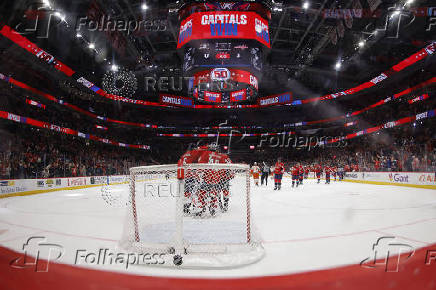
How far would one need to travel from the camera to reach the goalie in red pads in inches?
132

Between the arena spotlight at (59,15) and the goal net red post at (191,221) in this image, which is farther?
the arena spotlight at (59,15)

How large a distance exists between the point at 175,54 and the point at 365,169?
53.9ft

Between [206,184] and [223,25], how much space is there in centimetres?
772

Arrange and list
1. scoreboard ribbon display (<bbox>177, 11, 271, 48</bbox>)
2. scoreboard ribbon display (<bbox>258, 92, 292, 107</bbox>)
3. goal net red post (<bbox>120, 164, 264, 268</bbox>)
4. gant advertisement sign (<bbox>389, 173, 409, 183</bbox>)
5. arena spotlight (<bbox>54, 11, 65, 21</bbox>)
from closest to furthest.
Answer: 1. goal net red post (<bbox>120, 164, 264, 268</bbox>)
2. scoreboard ribbon display (<bbox>177, 11, 271, 48</bbox>)
3. arena spotlight (<bbox>54, 11, 65, 21</bbox>)
4. gant advertisement sign (<bbox>389, 173, 409, 183</bbox>)
5. scoreboard ribbon display (<bbox>258, 92, 292, 107</bbox>)

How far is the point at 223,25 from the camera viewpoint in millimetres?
9469

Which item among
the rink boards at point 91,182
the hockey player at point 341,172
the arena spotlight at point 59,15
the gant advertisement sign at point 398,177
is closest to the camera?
the rink boards at point 91,182

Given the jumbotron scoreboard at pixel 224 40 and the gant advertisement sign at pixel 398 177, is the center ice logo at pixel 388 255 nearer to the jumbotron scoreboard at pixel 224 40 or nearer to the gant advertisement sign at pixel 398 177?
the jumbotron scoreboard at pixel 224 40

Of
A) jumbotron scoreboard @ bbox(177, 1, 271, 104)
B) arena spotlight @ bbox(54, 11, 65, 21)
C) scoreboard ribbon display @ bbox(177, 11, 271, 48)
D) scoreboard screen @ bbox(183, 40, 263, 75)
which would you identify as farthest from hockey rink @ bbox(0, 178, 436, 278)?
arena spotlight @ bbox(54, 11, 65, 21)

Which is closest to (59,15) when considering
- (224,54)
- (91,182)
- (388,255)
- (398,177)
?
(224,54)

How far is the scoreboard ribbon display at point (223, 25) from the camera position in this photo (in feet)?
31.1

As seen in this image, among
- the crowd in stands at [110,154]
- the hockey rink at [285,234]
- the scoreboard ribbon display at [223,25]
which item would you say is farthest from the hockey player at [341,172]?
the hockey rink at [285,234]

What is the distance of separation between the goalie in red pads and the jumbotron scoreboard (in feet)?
21.2

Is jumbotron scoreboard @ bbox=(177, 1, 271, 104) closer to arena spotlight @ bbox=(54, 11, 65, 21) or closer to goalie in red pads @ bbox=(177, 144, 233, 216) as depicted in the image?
arena spotlight @ bbox=(54, 11, 65, 21)

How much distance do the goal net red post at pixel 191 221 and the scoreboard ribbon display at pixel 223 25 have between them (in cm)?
694
